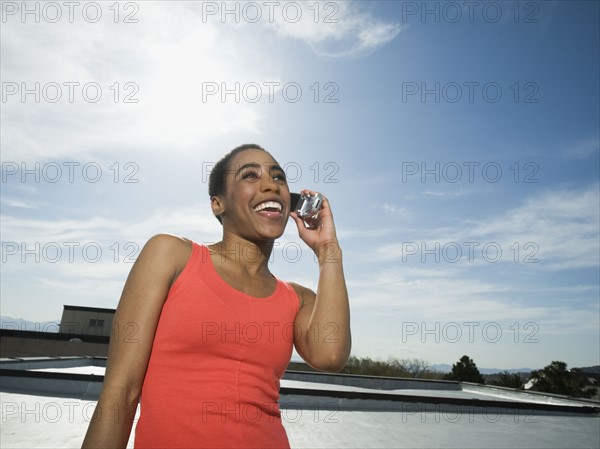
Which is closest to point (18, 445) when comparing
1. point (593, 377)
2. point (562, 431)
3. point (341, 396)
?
point (341, 396)

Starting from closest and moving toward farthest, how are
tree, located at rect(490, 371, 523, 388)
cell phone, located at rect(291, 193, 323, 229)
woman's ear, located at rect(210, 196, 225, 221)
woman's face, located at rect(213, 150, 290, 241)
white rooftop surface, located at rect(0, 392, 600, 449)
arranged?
woman's face, located at rect(213, 150, 290, 241) < woman's ear, located at rect(210, 196, 225, 221) < cell phone, located at rect(291, 193, 323, 229) < white rooftop surface, located at rect(0, 392, 600, 449) < tree, located at rect(490, 371, 523, 388)

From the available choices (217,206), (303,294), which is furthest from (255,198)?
(303,294)

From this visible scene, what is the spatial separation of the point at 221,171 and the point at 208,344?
95 cm

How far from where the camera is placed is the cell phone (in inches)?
83.7

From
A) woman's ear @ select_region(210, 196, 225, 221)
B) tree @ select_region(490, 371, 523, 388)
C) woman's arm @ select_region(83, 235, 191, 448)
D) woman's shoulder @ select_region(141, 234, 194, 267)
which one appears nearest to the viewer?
woman's arm @ select_region(83, 235, 191, 448)

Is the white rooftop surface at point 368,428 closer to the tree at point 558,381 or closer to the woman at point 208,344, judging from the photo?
the woman at point 208,344

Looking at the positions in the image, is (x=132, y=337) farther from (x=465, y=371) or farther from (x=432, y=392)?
(x=465, y=371)

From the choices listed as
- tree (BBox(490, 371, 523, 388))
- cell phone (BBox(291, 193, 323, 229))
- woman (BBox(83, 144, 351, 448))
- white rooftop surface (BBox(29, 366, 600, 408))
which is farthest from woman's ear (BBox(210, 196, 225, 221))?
tree (BBox(490, 371, 523, 388))

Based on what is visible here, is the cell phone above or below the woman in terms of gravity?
above

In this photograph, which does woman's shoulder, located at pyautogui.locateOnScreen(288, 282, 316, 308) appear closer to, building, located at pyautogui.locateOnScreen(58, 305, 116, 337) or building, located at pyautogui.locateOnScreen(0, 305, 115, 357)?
building, located at pyautogui.locateOnScreen(0, 305, 115, 357)

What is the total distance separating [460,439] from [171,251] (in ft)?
20.7

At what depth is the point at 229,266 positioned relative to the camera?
167cm

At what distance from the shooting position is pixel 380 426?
6.50m

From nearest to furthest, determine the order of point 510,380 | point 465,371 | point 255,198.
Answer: point 255,198 → point 465,371 → point 510,380
